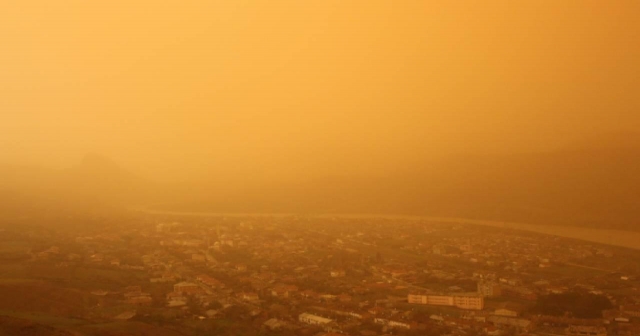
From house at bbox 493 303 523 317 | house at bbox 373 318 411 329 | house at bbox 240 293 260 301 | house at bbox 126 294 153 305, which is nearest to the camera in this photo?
house at bbox 373 318 411 329

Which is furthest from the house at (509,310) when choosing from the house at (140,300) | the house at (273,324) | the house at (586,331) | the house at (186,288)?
the house at (140,300)

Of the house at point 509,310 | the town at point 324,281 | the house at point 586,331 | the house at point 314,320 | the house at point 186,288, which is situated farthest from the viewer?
the house at point 186,288

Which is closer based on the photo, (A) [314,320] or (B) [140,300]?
(A) [314,320]

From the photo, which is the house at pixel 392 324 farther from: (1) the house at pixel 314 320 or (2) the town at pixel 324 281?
(1) the house at pixel 314 320

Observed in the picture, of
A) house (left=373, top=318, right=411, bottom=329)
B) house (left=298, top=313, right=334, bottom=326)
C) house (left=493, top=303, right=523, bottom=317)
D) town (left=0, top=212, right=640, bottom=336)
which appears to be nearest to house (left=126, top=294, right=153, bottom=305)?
town (left=0, top=212, right=640, bottom=336)

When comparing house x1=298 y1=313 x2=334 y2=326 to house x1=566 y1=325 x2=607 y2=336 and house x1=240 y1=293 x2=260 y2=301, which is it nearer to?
house x1=240 y1=293 x2=260 y2=301

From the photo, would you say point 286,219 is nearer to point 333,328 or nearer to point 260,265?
point 260,265

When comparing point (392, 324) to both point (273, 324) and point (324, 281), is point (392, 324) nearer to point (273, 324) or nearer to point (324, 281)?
point (273, 324)

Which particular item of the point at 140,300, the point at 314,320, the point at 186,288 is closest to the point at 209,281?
the point at 186,288
